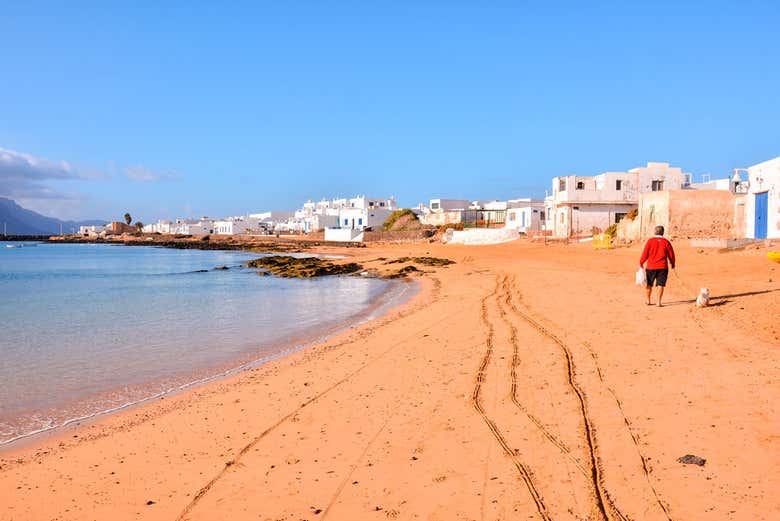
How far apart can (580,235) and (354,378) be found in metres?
39.4

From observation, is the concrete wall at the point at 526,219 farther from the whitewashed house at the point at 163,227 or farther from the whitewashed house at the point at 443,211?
the whitewashed house at the point at 163,227

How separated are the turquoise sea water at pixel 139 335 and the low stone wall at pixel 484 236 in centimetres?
2428

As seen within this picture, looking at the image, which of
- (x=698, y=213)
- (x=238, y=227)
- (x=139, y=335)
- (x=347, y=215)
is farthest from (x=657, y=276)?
(x=238, y=227)

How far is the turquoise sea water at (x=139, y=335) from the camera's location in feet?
26.0

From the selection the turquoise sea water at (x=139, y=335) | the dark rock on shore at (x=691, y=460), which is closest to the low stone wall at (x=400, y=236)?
the turquoise sea water at (x=139, y=335)

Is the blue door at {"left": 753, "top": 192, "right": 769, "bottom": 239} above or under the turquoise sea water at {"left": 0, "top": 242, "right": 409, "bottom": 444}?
above

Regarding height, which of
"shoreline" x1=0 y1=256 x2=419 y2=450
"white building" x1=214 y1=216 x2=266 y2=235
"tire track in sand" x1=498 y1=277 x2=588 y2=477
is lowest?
"shoreline" x1=0 y1=256 x2=419 y2=450

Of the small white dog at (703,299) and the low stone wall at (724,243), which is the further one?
the low stone wall at (724,243)

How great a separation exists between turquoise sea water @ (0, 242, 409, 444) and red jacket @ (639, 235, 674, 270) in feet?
23.7

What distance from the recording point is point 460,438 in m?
4.94

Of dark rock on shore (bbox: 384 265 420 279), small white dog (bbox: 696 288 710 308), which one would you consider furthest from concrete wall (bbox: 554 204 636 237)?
small white dog (bbox: 696 288 710 308)

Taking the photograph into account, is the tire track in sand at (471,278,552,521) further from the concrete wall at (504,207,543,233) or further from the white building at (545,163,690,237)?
the concrete wall at (504,207,543,233)

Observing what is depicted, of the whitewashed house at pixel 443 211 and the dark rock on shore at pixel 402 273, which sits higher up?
the whitewashed house at pixel 443 211

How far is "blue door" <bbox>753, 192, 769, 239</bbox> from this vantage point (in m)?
22.5
